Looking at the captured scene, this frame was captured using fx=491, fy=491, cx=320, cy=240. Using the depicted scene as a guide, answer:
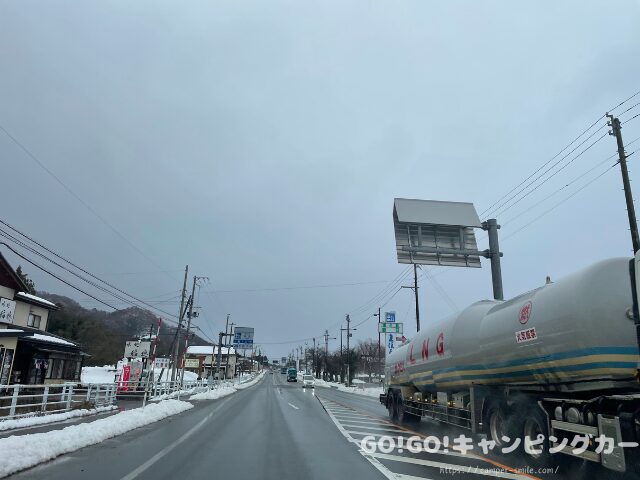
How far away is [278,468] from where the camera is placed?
8898 millimetres

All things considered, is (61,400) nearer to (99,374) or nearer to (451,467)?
(451,467)

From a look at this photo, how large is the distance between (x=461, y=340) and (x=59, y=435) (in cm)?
980

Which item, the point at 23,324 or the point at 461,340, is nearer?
the point at 461,340

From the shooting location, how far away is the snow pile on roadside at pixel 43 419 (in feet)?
43.0

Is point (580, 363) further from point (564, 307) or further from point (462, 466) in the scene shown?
point (462, 466)

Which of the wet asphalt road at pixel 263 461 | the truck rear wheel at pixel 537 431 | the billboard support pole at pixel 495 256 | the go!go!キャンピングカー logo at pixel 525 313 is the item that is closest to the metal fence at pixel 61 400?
the wet asphalt road at pixel 263 461

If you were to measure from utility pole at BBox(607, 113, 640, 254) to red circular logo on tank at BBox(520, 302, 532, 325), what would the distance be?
7.30m

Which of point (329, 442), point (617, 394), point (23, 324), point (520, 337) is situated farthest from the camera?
point (23, 324)

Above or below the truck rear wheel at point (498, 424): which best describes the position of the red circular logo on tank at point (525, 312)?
above

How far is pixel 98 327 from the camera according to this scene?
69.4 m

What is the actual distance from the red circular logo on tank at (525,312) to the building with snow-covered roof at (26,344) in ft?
83.2

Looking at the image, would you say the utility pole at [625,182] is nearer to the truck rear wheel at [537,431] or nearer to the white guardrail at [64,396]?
the truck rear wheel at [537,431]

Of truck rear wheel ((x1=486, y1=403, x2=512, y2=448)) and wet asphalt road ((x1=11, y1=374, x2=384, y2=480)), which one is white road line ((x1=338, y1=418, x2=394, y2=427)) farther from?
truck rear wheel ((x1=486, y1=403, x2=512, y2=448))

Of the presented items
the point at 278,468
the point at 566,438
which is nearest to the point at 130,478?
the point at 278,468
